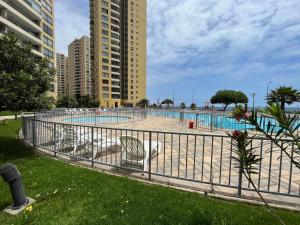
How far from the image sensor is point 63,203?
382 cm

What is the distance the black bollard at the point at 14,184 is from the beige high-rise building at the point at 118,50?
7512cm

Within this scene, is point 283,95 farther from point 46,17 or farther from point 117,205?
point 46,17

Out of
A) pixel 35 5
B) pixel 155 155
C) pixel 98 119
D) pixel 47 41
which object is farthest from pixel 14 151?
pixel 47 41

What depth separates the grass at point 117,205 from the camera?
3.22 meters

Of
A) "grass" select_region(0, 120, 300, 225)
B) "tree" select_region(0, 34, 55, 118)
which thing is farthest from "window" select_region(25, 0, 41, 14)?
"grass" select_region(0, 120, 300, 225)

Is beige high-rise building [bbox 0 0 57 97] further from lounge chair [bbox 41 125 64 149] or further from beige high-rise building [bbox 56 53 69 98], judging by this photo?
beige high-rise building [bbox 56 53 69 98]

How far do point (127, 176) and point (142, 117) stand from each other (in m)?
18.6

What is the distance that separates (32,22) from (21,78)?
4273 centimetres

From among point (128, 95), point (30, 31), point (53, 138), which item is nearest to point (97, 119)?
point (53, 138)

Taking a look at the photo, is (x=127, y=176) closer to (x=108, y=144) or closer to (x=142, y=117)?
(x=108, y=144)

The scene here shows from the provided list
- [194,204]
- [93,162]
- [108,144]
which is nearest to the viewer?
[194,204]

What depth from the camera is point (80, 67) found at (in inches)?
4510

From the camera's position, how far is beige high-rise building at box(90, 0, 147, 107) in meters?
77.2

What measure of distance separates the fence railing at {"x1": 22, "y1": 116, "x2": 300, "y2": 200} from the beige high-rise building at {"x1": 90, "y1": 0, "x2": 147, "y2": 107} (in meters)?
71.3
